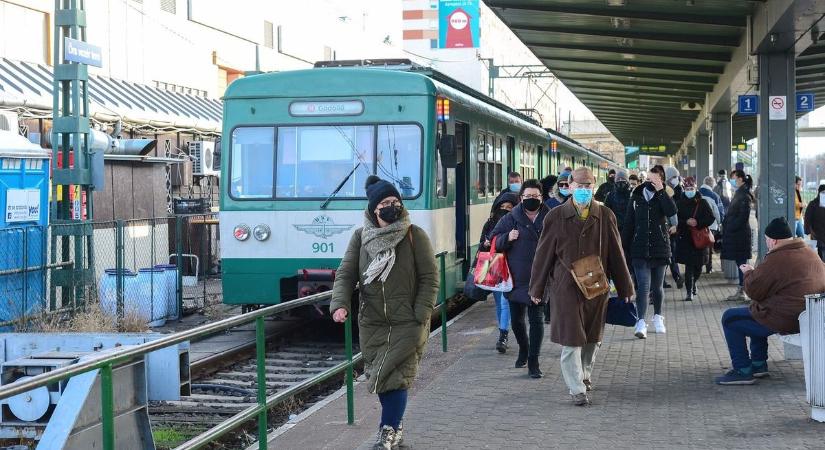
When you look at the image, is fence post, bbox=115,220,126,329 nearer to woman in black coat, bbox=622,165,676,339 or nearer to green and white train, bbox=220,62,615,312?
green and white train, bbox=220,62,615,312

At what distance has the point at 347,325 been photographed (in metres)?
7.88

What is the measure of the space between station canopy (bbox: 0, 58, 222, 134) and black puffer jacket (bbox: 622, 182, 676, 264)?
13.0 m

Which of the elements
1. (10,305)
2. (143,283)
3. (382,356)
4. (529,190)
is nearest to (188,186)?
(143,283)

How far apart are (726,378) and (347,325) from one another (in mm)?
3366

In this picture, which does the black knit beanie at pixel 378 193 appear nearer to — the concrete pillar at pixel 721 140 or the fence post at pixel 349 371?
the fence post at pixel 349 371

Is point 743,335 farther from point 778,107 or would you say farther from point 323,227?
point 778,107

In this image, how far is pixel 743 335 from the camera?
9.16m

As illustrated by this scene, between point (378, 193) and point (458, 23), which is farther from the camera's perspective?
point (458, 23)

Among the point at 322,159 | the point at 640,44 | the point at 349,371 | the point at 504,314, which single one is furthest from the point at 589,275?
the point at 640,44

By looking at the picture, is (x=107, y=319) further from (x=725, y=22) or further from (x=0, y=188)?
(x=725, y=22)

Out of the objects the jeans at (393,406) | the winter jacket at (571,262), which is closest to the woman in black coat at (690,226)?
the winter jacket at (571,262)

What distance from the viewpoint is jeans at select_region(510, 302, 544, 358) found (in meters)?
9.59

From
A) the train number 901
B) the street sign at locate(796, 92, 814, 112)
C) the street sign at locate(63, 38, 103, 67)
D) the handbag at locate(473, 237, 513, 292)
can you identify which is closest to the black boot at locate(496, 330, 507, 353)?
the handbag at locate(473, 237, 513, 292)

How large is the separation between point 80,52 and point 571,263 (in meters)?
8.52
